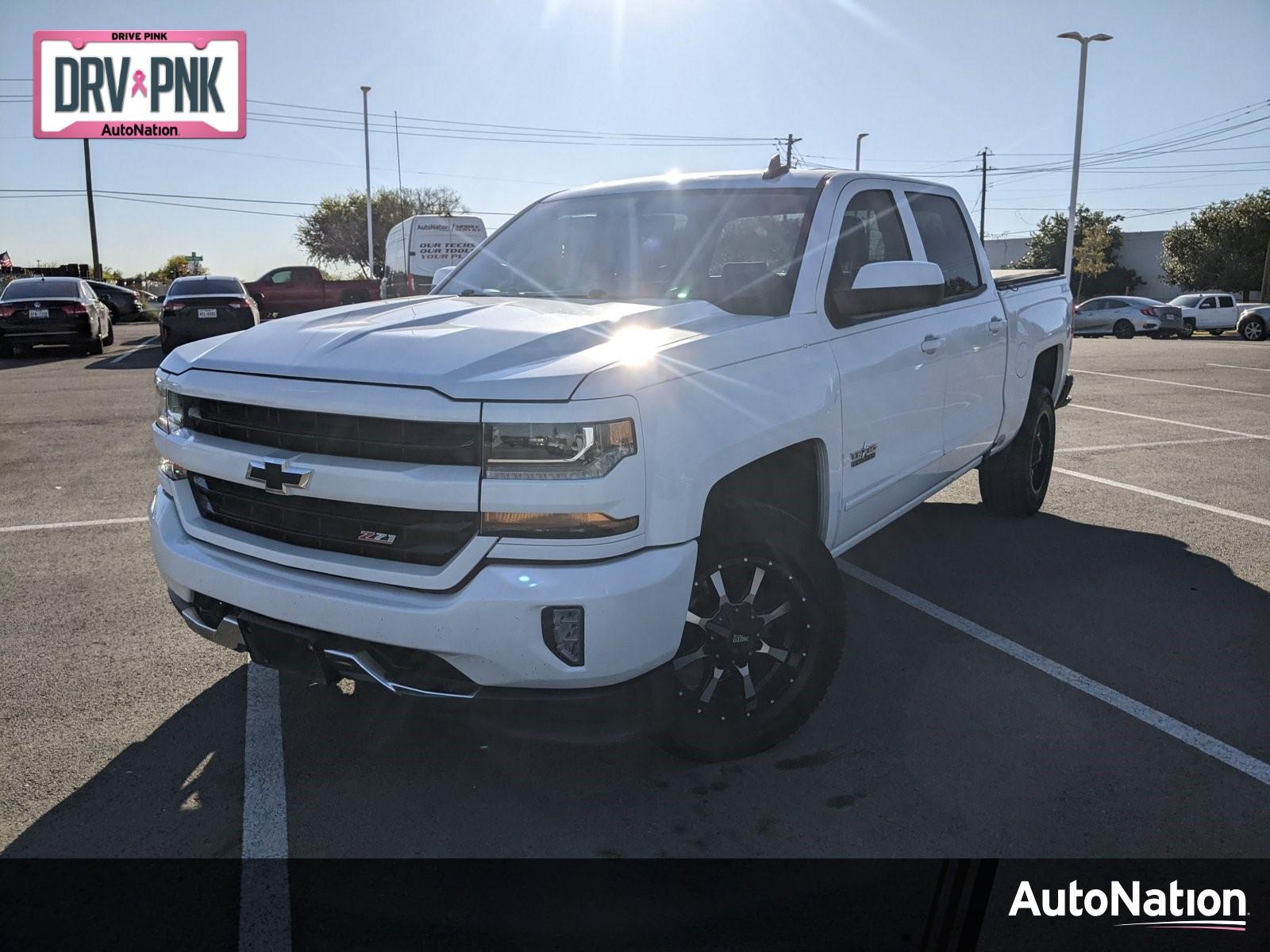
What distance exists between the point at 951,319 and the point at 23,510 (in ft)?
19.7

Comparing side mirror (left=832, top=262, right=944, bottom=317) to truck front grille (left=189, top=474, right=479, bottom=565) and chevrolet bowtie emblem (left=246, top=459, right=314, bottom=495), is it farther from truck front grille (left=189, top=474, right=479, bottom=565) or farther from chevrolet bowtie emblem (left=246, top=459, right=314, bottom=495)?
chevrolet bowtie emblem (left=246, top=459, right=314, bottom=495)

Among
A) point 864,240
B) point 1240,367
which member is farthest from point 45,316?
point 1240,367

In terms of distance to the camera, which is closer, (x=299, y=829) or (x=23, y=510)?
(x=299, y=829)

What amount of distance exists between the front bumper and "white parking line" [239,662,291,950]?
643mm

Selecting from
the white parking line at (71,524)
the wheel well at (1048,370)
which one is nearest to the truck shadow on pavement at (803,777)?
the wheel well at (1048,370)

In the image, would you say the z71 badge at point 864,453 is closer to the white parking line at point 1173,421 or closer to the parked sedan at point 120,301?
the white parking line at point 1173,421

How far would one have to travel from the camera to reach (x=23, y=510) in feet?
22.7

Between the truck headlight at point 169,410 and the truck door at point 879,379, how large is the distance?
229 centimetres

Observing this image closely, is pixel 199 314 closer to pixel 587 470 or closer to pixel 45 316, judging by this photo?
pixel 45 316

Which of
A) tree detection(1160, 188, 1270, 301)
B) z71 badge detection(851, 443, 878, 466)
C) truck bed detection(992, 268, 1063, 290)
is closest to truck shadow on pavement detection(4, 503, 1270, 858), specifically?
z71 badge detection(851, 443, 878, 466)

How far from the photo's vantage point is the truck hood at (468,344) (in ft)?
9.25

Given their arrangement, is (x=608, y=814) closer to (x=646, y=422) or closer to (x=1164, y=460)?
(x=646, y=422)

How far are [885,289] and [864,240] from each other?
772 mm
